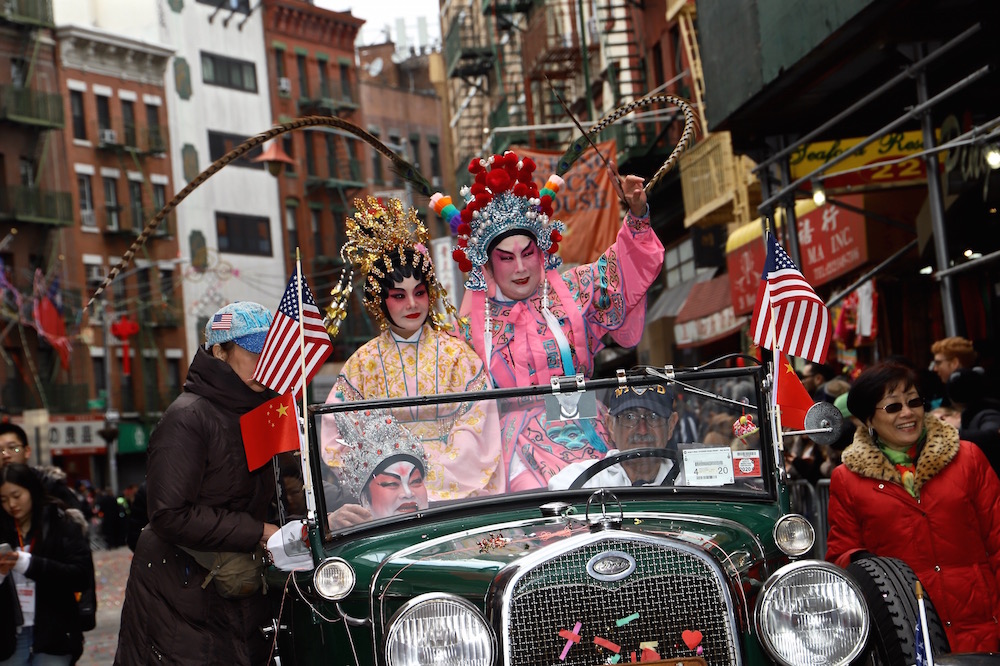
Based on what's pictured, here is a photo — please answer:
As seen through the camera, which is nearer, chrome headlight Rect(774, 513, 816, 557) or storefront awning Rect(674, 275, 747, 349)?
chrome headlight Rect(774, 513, 816, 557)

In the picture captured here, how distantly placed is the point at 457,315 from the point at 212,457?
174 cm

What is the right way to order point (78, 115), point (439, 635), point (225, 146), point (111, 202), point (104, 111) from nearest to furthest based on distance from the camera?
1. point (439, 635)
2. point (78, 115)
3. point (111, 202)
4. point (104, 111)
5. point (225, 146)

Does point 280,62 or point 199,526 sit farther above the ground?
point 280,62

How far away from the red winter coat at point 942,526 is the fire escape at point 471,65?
36.3m

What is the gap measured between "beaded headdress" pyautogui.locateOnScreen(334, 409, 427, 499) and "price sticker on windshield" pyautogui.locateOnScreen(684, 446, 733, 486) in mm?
911

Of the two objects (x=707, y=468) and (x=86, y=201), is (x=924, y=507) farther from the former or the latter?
(x=86, y=201)

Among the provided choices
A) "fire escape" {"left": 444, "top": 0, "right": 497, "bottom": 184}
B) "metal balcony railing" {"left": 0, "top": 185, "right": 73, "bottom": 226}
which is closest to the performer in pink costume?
"fire escape" {"left": 444, "top": 0, "right": 497, "bottom": 184}

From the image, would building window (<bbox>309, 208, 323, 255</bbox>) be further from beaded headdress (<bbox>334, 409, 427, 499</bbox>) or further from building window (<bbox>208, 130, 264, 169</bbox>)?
beaded headdress (<bbox>334, 409, 427, 499</bbox>)

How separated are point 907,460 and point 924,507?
0.22 metres

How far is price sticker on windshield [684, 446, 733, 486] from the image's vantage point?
16.4 ft

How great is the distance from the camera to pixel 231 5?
57.9 meters

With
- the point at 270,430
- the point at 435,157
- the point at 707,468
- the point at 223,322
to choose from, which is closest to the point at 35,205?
the point at 435,157

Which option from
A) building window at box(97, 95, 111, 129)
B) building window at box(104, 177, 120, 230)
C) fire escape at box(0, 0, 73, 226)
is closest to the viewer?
fire escape at box(0, 0, 73, 226)

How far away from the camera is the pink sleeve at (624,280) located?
21.9 feet
